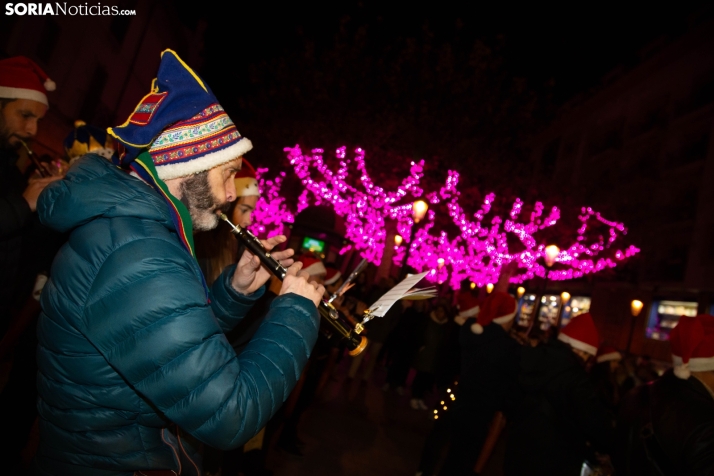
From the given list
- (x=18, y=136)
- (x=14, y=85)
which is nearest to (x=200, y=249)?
(x=18, y=136)

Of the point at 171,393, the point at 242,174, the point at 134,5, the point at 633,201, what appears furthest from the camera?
the point at 633,201

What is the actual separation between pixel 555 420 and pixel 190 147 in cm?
404

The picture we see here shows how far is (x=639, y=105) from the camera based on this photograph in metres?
26.5

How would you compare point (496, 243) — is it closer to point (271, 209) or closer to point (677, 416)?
point (271, 209)

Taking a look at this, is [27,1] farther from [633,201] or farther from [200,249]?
[633,201]

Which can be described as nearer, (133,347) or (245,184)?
(133,347)

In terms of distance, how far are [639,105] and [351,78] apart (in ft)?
59.7

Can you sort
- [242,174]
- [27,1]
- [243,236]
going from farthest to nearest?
1. [27,1]
2. [242,174]
3. [243,236]

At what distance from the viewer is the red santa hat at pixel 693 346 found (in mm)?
3449

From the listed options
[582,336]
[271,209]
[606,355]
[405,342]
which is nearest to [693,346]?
[582,336]

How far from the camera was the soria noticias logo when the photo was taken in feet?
47.2

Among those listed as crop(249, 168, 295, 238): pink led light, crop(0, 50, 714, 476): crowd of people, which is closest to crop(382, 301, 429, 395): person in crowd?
crop(0, 50, 714, 476): crowd of people

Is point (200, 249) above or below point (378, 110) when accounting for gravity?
below

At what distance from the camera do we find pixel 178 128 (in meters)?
1.76
